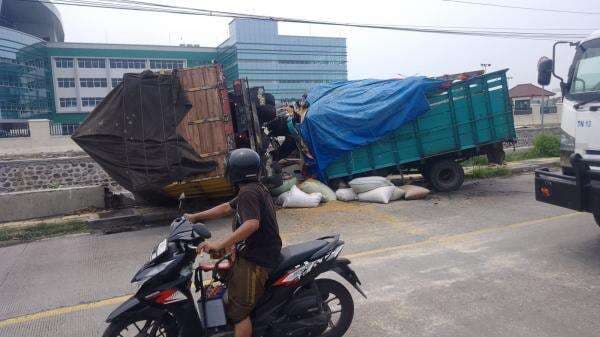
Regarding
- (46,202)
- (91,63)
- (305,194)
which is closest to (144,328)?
(305,194)

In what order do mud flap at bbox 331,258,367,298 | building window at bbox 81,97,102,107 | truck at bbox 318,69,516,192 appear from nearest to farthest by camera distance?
mud flap at bbox 331,258,367,298 < truck at bbox 318,69,516,192 < building window at bbox 81,97,102,107

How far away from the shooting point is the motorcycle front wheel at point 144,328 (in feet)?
10.2

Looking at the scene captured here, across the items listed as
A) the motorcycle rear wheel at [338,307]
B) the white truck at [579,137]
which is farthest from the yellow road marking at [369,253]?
the motorcycle rear wheel at [338,307]

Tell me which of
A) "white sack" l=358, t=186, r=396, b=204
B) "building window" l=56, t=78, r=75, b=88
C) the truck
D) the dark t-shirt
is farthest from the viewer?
"building window" l=56, t=78, r=75, b=88

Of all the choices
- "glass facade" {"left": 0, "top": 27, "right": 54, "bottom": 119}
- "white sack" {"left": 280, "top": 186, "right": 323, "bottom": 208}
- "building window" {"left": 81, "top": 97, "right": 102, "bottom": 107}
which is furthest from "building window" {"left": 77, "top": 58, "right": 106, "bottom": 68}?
"white sack" {"left": 280, "top": 186, "right": 323, "bottom": 208}

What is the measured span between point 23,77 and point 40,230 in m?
58.5

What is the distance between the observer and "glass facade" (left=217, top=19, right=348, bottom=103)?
228 feet

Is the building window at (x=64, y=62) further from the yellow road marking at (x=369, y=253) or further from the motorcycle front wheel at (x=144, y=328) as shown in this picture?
the motorcycle front wheel at (x=144, y=328)

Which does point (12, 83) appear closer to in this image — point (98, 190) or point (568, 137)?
point (98, 190)

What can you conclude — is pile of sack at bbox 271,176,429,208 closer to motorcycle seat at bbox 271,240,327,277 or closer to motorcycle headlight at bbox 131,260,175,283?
motorcycle seat at bbox 271,240,327,277

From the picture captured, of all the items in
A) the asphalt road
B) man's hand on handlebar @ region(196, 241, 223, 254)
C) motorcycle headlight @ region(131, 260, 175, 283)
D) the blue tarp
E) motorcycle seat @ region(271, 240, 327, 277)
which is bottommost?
the asphalt road

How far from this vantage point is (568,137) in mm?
5805

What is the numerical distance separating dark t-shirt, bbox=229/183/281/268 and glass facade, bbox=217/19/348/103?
2488 inches

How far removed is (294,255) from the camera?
3.46m
